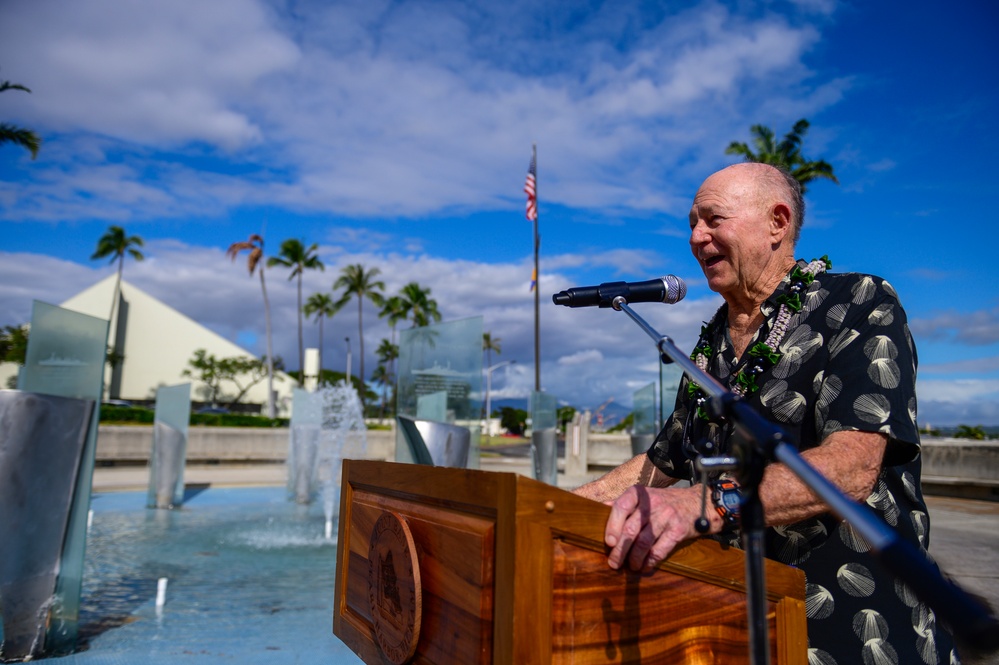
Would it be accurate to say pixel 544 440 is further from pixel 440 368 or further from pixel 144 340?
pixel 144 340

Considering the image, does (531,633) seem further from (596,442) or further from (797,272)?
(596,442)

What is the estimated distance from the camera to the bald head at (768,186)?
7.14ft

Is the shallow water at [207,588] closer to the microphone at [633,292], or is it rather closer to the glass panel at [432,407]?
the glass panel at [432,407]

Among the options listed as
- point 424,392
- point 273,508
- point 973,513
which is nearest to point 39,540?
point 424,392

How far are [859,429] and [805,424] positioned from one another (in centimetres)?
27

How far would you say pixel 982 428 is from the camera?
93.9 ft

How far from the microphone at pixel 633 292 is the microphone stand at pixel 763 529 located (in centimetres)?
45

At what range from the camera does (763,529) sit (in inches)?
44.5

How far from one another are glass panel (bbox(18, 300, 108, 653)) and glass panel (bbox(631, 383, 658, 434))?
14.5m

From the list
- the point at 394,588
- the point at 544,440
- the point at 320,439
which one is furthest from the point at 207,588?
the point at 544,440

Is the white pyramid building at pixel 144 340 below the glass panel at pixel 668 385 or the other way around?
the other way around

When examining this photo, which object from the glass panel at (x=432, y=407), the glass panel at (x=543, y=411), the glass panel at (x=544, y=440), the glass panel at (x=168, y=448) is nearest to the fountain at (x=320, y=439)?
the glass panel at (x=168, y=448)

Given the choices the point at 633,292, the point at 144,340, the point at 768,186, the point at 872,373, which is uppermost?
the point at 144,340

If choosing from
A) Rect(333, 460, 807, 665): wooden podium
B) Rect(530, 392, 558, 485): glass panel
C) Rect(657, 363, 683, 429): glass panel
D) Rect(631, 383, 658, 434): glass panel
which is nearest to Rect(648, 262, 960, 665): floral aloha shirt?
Rect(333, 460, 807, 665): wooden podium
